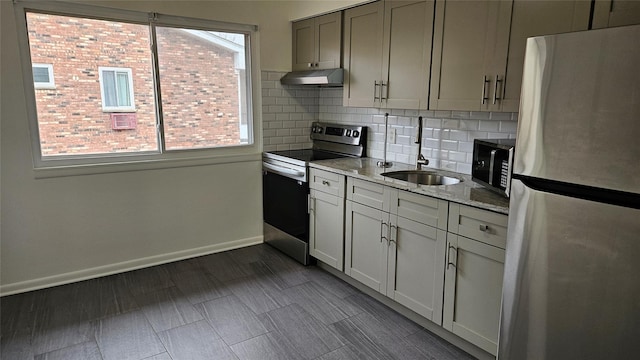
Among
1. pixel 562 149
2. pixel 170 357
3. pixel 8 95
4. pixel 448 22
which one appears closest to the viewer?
pixel 562 149

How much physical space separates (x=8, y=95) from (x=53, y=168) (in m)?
0.56

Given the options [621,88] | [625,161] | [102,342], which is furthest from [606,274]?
[102,342]

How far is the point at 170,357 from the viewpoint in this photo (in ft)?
7.48

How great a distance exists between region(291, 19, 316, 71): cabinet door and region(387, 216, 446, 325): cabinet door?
74.2 inches

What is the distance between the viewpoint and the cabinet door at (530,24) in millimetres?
1898

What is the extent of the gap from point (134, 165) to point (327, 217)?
1.63 metres

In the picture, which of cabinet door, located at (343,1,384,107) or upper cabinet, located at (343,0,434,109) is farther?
cabinet door, located at (343,1,384,107)

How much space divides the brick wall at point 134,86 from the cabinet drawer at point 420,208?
6.28ft

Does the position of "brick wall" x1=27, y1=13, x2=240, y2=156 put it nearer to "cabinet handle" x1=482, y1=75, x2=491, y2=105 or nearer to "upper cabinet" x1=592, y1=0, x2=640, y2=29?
"cabinet handle" x1=482, y1=75, x2=491, y2=105

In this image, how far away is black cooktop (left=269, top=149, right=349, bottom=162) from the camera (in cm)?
356

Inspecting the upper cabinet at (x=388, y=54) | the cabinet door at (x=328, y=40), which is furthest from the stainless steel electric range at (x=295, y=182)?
the cabinet door at (x=328, y=40)

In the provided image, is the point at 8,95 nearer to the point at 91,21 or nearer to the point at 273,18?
the point at 91,21

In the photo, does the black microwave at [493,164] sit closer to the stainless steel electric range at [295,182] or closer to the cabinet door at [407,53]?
the cabinet door at [407,53]

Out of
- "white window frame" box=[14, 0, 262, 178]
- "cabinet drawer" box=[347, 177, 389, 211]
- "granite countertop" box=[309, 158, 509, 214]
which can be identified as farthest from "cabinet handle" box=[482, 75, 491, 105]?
"white window frame" box=[14, 0, 262, 178]
